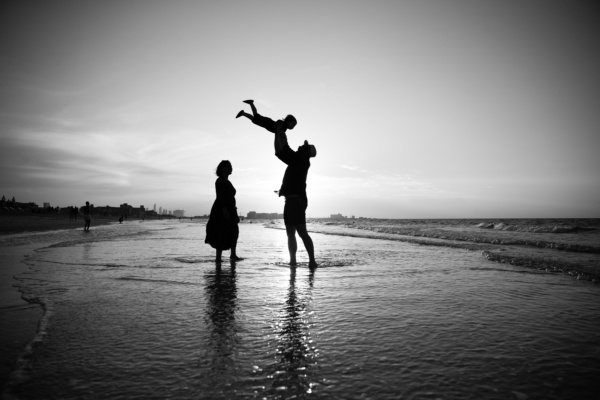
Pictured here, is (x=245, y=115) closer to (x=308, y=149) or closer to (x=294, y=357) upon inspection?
(x=308, y=149)

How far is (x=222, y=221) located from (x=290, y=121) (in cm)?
244

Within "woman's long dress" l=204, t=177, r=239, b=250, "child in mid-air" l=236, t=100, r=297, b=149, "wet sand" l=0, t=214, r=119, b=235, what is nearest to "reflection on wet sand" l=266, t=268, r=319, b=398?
"child in mid-air" l=236, t=100, r=297, b=149

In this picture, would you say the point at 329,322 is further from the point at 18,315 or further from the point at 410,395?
the point at 18,315

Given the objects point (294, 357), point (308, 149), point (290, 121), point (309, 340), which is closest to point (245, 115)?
point (290, 121)

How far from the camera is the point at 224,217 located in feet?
21.3

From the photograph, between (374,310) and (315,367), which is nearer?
(315,367)

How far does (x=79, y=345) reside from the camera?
1.91 meters

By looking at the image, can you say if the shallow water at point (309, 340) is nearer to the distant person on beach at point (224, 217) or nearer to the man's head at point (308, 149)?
the distant person on beach at point (224, 217)

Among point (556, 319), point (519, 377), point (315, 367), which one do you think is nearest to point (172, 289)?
point (315, 367)

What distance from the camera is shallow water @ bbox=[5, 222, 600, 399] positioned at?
4.75 feet

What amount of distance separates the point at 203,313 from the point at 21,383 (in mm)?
1292

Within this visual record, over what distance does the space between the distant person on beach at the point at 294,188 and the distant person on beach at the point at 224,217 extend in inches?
52.1

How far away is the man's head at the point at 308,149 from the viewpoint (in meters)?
5.78

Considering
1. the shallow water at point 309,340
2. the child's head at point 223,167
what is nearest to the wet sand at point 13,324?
the shallow water at point 309,340
